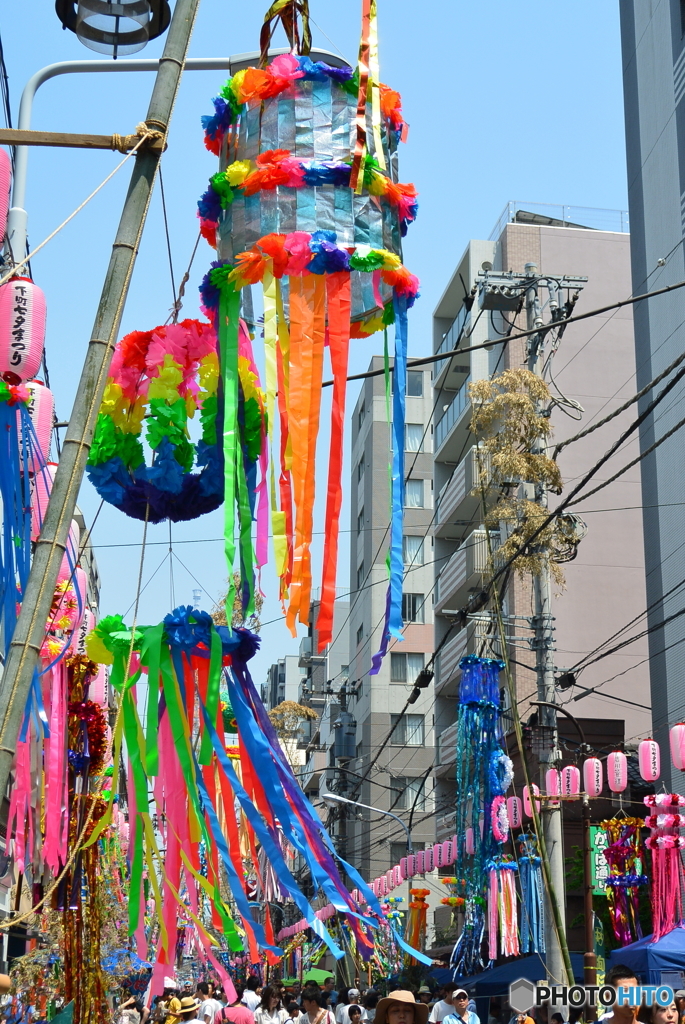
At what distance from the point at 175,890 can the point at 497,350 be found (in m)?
29.2

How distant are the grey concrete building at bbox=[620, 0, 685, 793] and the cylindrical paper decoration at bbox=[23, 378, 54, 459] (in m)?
14.6

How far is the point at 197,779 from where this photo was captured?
4.28 metres

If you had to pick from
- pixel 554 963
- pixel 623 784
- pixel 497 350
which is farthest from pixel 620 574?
pixel 554 963

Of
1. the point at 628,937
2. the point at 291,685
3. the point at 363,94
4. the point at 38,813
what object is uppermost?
the point at 291,685

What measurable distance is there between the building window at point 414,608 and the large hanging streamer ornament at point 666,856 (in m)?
26.9

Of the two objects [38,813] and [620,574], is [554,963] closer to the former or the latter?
[38,813]

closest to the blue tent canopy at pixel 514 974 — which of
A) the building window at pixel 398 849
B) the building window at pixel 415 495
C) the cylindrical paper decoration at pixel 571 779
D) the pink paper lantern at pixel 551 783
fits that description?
the cylindrical paper decoration at pixel 571 779

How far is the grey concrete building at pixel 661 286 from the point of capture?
70.5ft

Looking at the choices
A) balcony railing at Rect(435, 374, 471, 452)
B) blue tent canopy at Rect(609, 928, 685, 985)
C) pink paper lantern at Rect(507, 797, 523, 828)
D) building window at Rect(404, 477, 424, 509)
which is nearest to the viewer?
blue tent canopy at Rect(609, 928, 685, 985)

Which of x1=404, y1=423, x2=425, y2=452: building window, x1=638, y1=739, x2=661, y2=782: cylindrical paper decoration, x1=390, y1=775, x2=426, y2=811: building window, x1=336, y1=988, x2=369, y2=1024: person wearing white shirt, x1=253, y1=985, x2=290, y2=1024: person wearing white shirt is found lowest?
x1=336, y1=988, x2=369, y2=1024: person wearing white shirt

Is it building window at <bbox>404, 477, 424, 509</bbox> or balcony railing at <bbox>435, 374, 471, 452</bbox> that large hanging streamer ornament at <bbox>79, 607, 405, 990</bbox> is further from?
building window at <bbox>404, 477, 424, 509</bbox>

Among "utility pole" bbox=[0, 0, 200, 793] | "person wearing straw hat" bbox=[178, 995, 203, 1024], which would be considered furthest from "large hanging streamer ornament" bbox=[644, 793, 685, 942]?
"utility pole" bbox=[0, 0, 200, 793]

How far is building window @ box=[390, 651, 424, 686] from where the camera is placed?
47.0m

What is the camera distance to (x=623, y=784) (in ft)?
59.5
